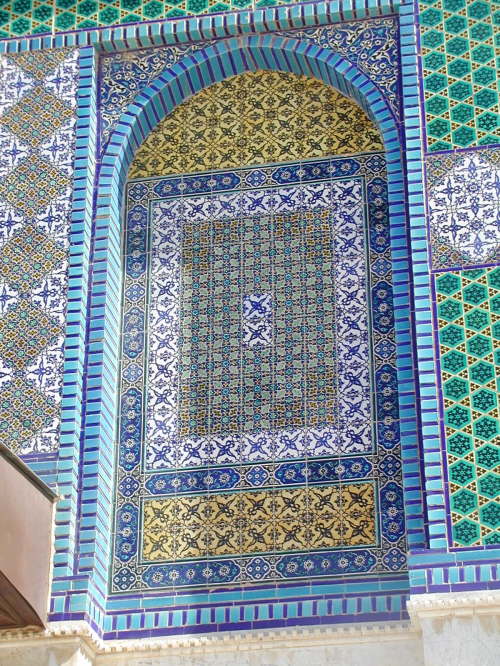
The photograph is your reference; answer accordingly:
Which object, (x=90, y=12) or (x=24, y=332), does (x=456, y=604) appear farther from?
(x=90, y=12)

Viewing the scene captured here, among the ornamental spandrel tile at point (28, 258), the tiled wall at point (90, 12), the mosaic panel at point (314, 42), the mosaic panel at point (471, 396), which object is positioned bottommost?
the mosaic panel at point (471, 396)

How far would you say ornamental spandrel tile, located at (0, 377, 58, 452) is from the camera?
8.63 metres

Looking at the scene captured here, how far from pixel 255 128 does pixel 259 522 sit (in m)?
2.31

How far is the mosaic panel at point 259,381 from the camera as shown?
8.45 m

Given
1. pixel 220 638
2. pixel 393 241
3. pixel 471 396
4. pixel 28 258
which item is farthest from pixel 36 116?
pixel 220 638

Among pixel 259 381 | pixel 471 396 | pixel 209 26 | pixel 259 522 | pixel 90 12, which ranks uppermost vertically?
pixel 90 12

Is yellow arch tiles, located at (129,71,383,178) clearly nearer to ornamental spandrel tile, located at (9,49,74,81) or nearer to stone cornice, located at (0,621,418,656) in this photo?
ornamental spandrel tile, located at (9,49,74,81)

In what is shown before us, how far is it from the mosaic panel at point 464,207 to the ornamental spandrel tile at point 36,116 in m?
2.06

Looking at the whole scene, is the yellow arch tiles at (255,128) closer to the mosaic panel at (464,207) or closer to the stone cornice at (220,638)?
the mosaic panel at (464,207)

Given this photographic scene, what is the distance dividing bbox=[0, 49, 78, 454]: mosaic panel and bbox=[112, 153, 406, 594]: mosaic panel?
1.37 ft

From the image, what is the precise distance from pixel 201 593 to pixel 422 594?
1193 millimetres

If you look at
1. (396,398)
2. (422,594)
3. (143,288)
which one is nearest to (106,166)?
(143,288)

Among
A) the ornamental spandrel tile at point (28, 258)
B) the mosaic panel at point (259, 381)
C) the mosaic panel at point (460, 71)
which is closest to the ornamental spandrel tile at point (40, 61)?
the mosaic panel at point (259, 381)

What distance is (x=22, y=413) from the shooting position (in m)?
8.69
